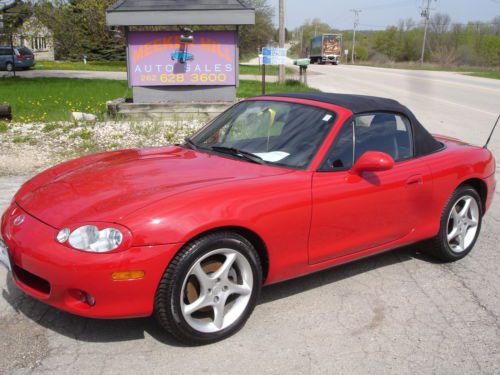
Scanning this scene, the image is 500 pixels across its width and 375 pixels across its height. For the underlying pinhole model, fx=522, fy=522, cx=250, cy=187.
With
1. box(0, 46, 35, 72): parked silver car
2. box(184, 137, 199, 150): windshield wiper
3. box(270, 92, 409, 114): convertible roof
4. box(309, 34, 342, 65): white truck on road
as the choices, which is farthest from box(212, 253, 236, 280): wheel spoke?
box(309, 34, 342, 65): white truck on road

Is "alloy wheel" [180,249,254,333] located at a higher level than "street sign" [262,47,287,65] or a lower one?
lower

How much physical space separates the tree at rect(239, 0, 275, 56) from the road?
47110 mm

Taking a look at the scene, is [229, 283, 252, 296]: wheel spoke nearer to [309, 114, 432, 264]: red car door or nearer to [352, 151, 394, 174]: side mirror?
[309, 114, 432, 264]: red car door

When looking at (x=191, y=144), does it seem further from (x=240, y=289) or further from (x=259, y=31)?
(x=259, y=31)

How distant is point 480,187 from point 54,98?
13281 millimetres

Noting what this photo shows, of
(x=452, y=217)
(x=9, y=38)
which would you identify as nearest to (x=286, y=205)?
(x=452, y=217)

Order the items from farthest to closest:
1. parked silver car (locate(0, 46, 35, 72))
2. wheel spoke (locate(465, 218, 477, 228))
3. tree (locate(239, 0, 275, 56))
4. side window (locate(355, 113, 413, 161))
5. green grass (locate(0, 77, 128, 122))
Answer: tree (locate(239, 0, 275, 56)), parked silver car (locate(0, 46, 35, 72)), green grass (locate(0, 77, 128, 122)), wheel spoke (locate(465, 218, 477, 228)), side window (locate(355, 113, 413, 161))

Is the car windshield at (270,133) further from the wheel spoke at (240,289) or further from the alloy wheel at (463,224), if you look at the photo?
the alloy wheel at (463,224)

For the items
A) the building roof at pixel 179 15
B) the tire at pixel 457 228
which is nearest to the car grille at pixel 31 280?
the tire at pixel 457 228

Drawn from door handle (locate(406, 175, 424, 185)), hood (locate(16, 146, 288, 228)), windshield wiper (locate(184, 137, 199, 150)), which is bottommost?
door handle (locate(406, 175, 424, 185))

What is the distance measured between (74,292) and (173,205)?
0.70m

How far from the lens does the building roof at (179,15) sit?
1137 centimetres

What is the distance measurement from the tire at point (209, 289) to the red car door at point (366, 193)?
21.1 inches

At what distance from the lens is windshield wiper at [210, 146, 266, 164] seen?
12.1 ft
